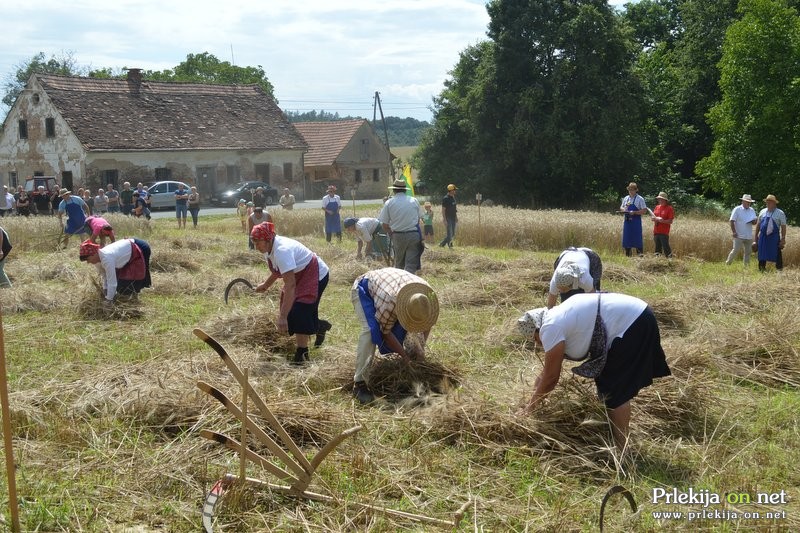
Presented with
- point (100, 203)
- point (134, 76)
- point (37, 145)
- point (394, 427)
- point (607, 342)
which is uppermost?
point (134, 76)

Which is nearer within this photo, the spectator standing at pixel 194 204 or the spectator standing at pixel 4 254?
the spectator standing at pixel 4 254

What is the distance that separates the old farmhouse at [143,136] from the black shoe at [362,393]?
1275 inches

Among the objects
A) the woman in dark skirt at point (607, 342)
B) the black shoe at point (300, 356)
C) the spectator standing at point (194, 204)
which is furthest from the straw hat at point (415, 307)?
the spectator standing at point (194, 204)

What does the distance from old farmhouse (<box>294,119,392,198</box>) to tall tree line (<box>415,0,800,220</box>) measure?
40.4ft

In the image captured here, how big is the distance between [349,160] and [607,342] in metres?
46.8

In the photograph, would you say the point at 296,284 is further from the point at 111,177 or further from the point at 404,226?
the point at 111,177

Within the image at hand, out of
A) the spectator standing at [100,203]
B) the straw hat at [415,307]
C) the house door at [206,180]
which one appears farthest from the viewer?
the house door at [206,180]

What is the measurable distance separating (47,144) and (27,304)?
3043 centimetres

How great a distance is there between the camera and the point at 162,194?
34.1 metres

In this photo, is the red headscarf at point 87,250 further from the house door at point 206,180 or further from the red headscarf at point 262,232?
the house door at point 206,180

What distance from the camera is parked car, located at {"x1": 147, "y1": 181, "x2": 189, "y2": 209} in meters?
33.8

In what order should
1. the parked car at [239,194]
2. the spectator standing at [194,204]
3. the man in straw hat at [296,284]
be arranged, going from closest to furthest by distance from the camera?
the man in straw hat at [296,284] < the spectator standing at [194,204] < the parked car at [239,194]

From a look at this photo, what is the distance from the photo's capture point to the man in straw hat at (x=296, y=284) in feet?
22.5

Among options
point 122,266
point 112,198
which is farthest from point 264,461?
point 112,198
